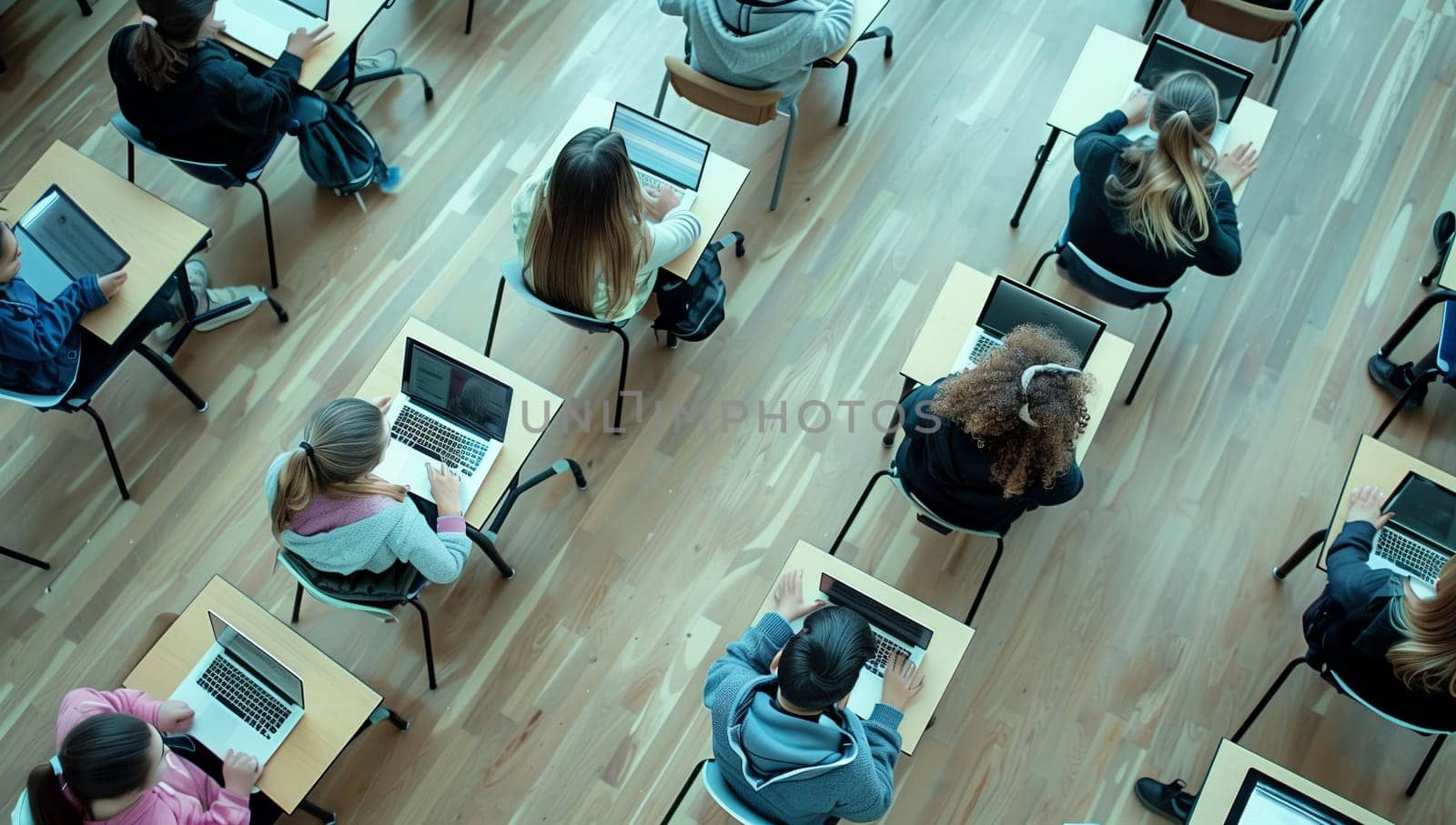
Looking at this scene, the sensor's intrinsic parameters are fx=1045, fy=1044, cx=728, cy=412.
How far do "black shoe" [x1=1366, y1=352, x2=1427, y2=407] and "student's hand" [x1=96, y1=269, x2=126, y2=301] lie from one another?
3.92 m

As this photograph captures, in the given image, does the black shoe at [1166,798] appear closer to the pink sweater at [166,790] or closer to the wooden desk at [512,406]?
the wooden desk at [512,406]

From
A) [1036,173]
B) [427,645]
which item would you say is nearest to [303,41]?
[427,645]

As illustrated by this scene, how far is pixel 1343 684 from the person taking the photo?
2686 millimetres

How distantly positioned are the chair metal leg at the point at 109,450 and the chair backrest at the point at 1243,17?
3.75m

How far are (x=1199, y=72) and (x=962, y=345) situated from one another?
3.84 ft

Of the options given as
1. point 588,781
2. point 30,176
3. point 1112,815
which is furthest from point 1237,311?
point 30,176

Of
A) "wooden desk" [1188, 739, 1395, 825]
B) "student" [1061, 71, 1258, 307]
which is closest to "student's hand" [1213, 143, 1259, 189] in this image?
"student" [1061, 71, 1258, 307]

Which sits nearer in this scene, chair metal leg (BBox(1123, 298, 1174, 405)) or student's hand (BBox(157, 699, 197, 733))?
student's hand (BBox(157, 699, 197, 733))

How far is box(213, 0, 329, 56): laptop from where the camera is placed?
3260 mm

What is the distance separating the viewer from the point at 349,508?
2.39 meters

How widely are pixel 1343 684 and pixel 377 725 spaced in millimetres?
2619

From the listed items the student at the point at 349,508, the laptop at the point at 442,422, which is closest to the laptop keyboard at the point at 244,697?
the student at the point at 349,508

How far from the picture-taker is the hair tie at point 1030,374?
92.4 inches

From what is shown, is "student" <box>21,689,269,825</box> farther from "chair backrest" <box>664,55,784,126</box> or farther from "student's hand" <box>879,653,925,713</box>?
"chair backrest" <box>664,55,784,126</box>
